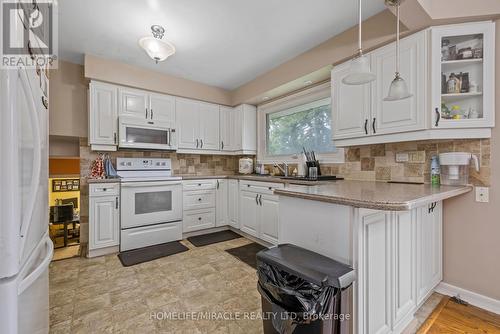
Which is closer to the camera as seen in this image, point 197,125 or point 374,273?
point 374,273

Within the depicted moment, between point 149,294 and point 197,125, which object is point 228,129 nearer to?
point 197,125

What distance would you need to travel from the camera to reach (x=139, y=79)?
3.08 meters

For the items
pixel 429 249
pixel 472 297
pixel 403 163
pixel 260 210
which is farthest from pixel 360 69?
pixel 260 210

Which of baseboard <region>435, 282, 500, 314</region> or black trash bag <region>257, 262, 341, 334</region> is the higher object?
black trash bag <region>257, 262, 341, 334</region>

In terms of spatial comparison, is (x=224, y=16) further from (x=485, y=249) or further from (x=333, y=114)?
(x=485, y=249)

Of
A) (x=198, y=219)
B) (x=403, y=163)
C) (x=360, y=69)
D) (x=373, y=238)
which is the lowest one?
(x=198, y=219)

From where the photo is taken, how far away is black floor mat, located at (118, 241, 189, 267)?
8.32 feet

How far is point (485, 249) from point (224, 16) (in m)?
2.94

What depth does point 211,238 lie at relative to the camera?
3.31m

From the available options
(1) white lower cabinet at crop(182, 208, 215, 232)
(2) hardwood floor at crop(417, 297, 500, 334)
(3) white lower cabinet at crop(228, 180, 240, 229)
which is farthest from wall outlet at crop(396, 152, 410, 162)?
(1) white lower cabinet at crop(182, 208, 215, 232)

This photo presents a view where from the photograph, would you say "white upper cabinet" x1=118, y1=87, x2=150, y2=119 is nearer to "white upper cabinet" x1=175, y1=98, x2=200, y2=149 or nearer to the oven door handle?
"white upper cabinet" x1=175, y1=98, x2=200, y2=149

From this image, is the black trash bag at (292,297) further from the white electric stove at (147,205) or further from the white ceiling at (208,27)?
the white electric stove at (147,205)

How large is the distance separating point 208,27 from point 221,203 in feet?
8.15

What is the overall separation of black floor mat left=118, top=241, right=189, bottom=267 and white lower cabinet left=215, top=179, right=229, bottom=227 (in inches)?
29.8
